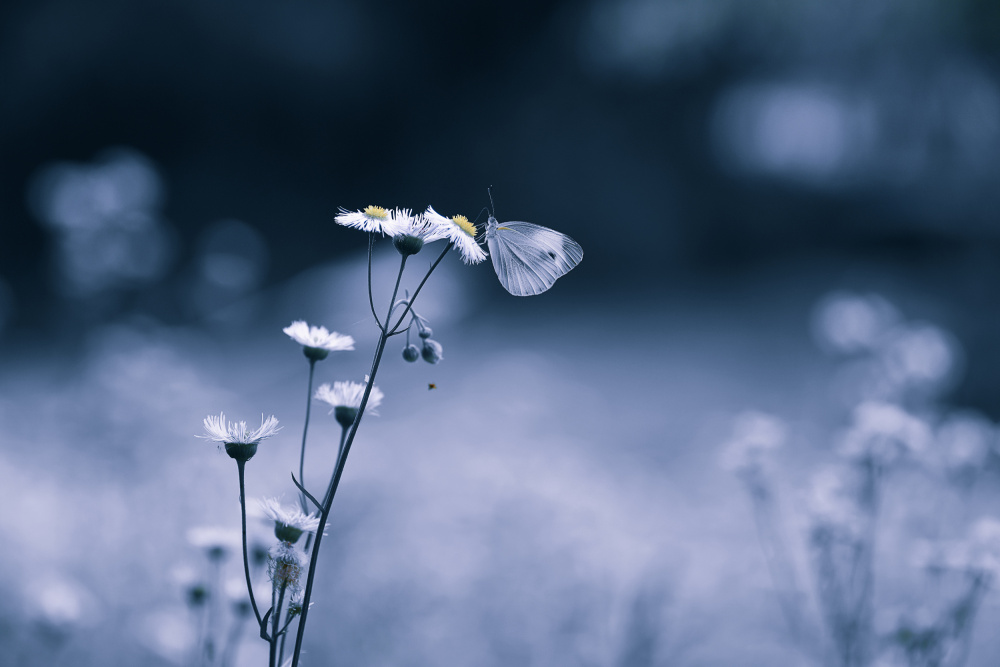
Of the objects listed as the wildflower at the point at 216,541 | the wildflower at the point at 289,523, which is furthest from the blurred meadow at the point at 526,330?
the wildflower at the point at 289,523

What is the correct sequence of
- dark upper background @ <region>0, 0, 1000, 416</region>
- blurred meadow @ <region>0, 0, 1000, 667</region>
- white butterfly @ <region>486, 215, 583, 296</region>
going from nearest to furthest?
white butterfly @ <region>486, 215, 583, 296</region>, blurred meadow @ <region>0, 0, 1000, 667</region>, dark upper background @ <region>0, 0, 1000, 416</region>

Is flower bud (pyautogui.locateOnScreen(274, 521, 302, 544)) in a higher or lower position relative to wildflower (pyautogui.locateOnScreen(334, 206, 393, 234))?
lower

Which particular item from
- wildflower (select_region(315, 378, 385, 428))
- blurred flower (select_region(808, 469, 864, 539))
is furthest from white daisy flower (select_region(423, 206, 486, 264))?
blurred flower (select_region(808, 469, 864, 539))

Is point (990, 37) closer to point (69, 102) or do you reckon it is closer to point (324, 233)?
point (324, 233)

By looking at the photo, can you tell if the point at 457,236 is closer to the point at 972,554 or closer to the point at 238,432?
the point at 238,432

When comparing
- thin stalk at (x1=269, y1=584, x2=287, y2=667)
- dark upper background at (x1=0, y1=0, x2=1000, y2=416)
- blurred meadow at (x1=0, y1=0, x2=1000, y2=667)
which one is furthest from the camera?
dark upper background at (x1=0, y1=0, x2=1000, y2=416)

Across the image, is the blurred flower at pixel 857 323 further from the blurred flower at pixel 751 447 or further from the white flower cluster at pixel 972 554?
the white flower cluster at pixel 972 554

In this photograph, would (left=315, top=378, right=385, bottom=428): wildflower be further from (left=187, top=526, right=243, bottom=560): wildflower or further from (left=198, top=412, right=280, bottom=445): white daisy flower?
(left=187, top=526, right=243, bottom=560): wildflower

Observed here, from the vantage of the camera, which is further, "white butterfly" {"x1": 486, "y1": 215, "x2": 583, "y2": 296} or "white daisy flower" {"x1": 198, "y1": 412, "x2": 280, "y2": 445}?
"white butterfly" {"x1": 486, "y1": 215, "x2": 583, "y2": 296}
